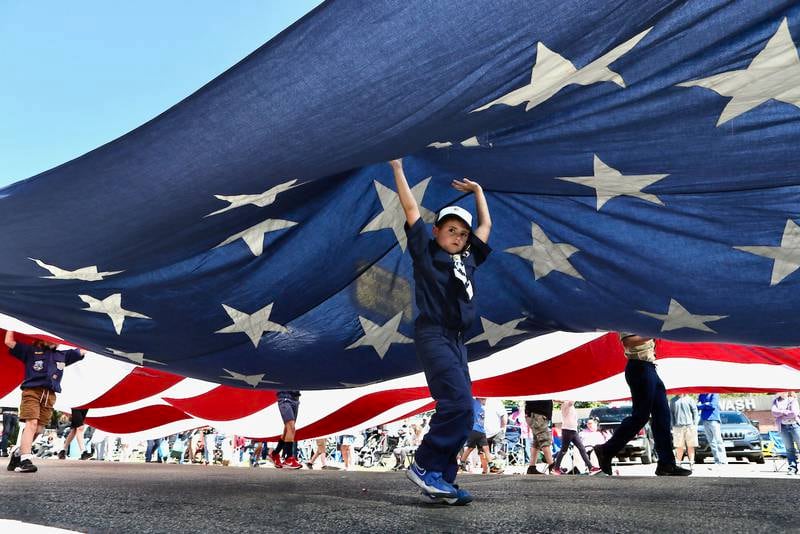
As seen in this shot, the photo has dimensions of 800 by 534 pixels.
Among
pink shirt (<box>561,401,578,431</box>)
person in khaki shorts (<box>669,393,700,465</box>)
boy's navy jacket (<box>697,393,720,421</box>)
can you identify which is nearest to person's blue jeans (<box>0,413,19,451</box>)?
pink shirt (<box>561,401,578,431</box>)

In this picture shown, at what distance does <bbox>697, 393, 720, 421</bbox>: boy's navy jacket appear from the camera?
9.43 m

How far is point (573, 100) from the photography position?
254cm

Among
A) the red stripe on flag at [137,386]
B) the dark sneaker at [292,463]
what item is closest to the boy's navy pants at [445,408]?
the dark sneaker at [292,463]

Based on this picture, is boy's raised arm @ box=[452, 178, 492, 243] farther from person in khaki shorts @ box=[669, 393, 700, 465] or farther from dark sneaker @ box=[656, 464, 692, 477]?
person in khaki shorts @ box=[669, 393, 700, 465]

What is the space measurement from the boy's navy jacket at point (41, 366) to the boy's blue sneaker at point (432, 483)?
166 inches

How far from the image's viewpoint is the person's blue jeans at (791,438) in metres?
8.62

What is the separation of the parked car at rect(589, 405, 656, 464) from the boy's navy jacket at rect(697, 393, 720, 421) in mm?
3701

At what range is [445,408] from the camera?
2.68 m

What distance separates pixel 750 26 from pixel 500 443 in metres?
15.2

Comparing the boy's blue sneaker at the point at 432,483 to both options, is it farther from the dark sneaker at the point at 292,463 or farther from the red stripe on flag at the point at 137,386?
the red stripe on flag at the point at 137,386

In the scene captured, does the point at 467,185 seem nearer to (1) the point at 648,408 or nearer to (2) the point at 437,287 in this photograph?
(2) the point at 437,287

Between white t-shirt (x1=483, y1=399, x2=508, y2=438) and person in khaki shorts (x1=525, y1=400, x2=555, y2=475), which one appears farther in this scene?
white t-shirt (x1=483, y1=399, x2=508, y2=438)

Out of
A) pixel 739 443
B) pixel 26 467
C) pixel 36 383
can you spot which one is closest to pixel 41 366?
pixel 36 383

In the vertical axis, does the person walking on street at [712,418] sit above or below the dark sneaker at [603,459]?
above
